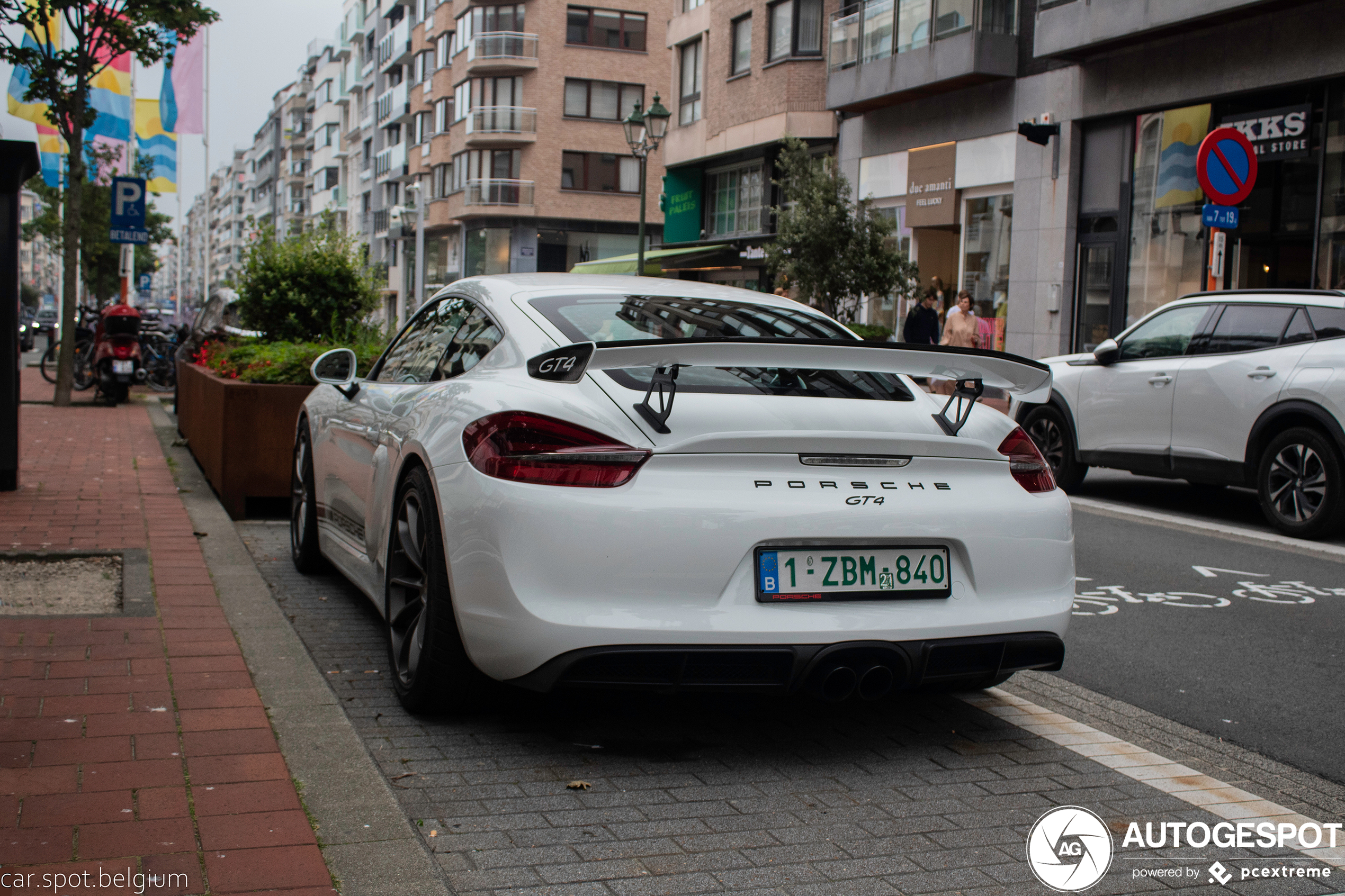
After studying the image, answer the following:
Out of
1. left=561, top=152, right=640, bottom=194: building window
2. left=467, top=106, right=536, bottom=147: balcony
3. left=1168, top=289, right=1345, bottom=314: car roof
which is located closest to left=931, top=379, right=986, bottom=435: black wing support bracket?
left=1168, top=289, right=1345, bottom=314: car roof

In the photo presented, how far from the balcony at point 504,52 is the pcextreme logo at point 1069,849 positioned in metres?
55.5

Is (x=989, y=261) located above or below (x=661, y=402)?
above

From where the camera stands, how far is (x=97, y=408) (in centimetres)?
1731

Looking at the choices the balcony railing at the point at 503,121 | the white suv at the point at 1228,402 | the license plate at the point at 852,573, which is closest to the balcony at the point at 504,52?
the balcony railing at the point at 503,121

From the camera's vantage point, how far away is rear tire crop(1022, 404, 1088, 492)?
37.8 feet

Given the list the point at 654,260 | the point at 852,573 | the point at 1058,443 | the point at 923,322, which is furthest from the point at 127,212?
the point at 654,260

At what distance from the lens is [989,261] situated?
2456cm

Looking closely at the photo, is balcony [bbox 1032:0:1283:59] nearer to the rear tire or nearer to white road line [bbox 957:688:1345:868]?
the rear tire

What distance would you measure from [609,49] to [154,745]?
5563 cm

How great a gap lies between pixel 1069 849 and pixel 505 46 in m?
56.7

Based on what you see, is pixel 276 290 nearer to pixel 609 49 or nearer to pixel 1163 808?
pixel 1163 808

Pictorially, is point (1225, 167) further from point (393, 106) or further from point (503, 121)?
point (393, 106)

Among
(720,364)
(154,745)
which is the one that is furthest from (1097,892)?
(154,745)

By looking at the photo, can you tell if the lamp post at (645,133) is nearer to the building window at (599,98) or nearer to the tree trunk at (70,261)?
the tree trunk at (70,261)
